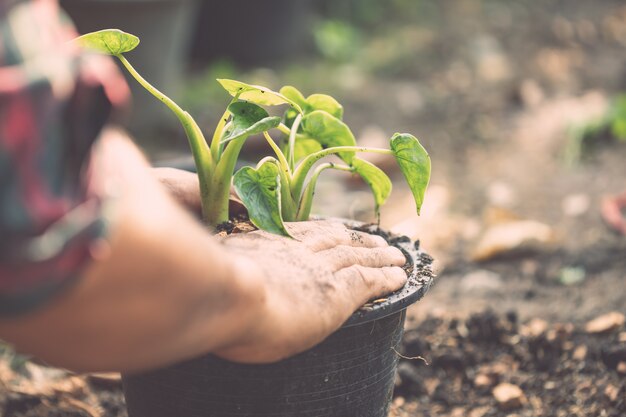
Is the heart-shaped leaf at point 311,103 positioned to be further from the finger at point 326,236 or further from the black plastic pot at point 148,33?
the black plastic pot at point 148,33

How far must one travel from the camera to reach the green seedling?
1.46m

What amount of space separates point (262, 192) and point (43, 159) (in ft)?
2.01

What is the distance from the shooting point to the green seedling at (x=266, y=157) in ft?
4.78

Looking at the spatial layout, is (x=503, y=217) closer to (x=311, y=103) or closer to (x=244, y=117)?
(x=311, y=103)

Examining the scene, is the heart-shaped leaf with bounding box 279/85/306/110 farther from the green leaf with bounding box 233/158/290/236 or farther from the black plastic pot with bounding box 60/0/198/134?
the black plastic pot with bounding box 60/0/198/134

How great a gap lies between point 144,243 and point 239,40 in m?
4.52

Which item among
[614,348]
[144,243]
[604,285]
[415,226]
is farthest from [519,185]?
[144,243]

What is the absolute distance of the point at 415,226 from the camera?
310 centimetres

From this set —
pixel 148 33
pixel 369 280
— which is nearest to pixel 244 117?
pixel 369 280

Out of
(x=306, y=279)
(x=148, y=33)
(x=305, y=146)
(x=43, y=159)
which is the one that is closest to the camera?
(x=43, y=159)

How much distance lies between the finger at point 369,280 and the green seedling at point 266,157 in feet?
0.45

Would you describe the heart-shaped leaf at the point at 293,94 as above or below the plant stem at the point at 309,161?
above

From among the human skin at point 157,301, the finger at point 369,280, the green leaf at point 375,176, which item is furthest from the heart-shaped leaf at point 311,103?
the human skin at point 157,301

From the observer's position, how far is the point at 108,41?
4.93ft
